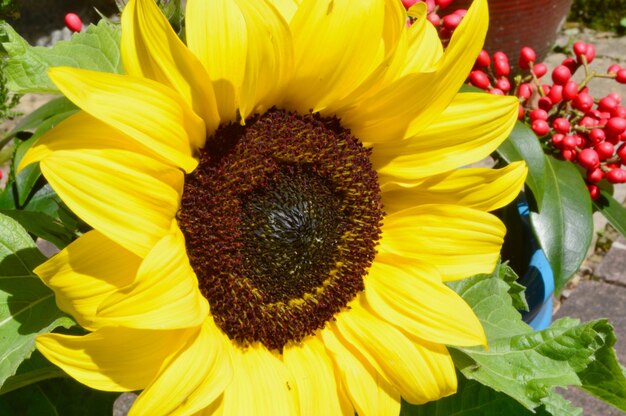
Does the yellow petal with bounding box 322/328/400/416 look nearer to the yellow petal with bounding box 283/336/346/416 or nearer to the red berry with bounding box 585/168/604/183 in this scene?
the yellow petal with bounding box 283/336/346/416

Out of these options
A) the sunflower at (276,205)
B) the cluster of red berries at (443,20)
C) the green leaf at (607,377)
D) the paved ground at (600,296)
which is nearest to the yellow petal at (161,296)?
the sunflower at (276,205)

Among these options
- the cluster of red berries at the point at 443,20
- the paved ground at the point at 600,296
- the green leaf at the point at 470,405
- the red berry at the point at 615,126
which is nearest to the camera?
the green leaf at the point at 470,405

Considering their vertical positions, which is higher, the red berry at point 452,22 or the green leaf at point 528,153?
the red berry at point 452,22

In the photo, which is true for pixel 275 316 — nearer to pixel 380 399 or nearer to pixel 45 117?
pixel 380 399

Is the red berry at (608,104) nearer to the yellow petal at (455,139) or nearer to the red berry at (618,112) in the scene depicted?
the red berry at (618,112)

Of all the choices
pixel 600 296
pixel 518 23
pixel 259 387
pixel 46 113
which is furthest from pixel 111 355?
pixel 518 23

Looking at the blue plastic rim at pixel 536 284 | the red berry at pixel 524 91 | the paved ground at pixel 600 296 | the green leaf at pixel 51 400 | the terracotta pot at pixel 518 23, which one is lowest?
the paved ground at pixel 600 296

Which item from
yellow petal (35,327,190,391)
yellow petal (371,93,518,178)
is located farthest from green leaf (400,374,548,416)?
yellow petal (35,327,190,391)

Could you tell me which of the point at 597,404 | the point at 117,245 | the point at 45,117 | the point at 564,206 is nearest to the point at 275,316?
the point at 117,245
